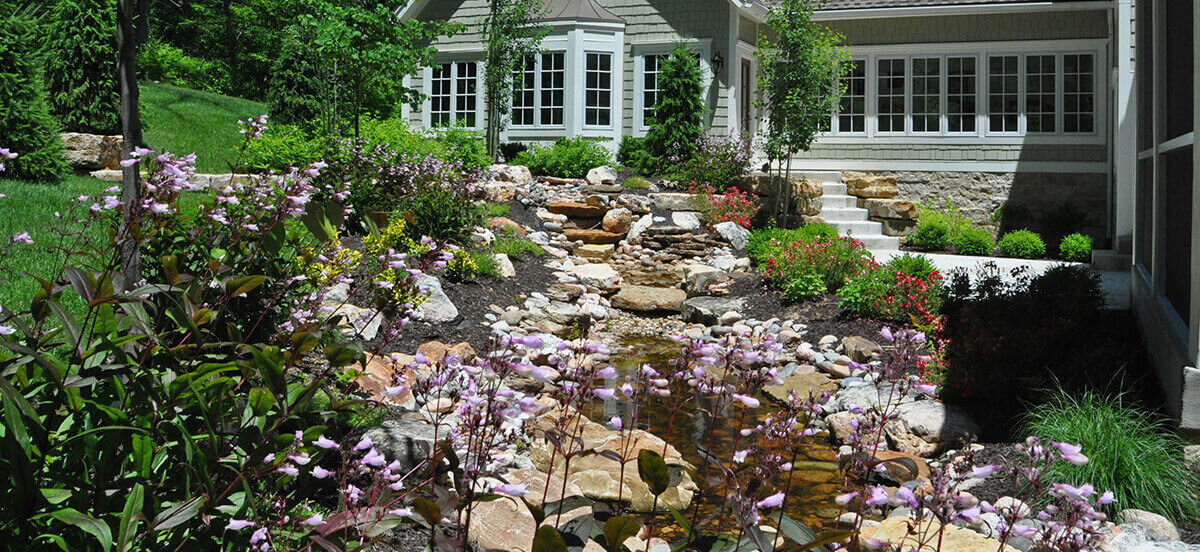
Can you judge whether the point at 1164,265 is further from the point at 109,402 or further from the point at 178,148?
the point at 178,148

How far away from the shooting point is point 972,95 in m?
14.8

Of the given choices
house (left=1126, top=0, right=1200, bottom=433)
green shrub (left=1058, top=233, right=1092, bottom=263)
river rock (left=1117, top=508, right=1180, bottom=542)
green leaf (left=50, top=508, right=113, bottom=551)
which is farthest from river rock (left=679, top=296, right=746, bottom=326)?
green leaf (left=50, top=508, right=113, bottom=551)

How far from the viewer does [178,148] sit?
1462 centimetres

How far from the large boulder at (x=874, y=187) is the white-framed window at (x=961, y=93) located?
1.36 m

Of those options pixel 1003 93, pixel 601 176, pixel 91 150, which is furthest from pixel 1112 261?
pixel 91 150

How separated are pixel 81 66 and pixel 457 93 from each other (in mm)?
6870

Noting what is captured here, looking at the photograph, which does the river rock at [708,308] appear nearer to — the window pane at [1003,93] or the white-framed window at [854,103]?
the white-framed window at [854,103]

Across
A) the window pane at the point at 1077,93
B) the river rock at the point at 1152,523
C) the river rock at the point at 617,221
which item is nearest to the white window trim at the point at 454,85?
the river rock at the point at 617,221

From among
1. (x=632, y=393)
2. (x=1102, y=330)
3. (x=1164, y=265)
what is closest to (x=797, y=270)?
(x=1102, y=330)

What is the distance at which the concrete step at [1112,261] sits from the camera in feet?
36.0

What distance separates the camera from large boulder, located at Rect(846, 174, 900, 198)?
14.8m

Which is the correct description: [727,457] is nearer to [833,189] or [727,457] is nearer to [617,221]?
[617,221]

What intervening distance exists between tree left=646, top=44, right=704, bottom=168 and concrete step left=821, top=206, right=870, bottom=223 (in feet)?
7.89

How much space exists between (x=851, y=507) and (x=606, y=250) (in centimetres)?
808
